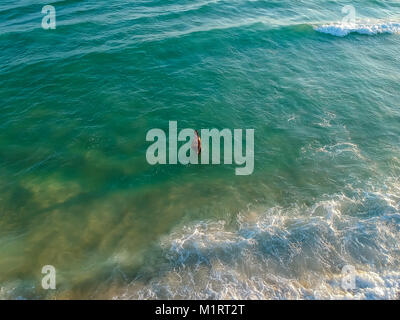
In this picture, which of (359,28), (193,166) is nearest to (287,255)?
(193,166)

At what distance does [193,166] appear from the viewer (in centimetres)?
1711

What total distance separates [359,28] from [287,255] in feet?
94.3

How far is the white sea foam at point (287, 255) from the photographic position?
11.7 meters

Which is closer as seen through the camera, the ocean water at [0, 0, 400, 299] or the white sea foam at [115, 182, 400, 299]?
the white sea foam at [115, 182, 400, 299]

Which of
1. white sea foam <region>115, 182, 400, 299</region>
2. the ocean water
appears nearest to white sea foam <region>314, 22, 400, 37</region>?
Answer: the ocean water

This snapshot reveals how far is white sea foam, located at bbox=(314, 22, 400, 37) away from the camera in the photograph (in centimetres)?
3055

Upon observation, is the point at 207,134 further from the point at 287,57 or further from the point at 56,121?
the point at 287,57

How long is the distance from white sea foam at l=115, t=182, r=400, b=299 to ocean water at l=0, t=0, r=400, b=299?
6 cm

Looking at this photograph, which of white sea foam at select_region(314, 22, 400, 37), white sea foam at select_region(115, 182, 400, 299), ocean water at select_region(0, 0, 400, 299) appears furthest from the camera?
white sea foam at select_region(314, 22, 400, 37)

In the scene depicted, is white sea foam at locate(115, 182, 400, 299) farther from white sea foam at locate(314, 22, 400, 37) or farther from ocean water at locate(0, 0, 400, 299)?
white sea foam at locate(314, 22, 400, 37)

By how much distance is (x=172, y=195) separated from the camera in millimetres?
15469

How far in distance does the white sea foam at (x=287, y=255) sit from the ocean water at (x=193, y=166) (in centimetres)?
6

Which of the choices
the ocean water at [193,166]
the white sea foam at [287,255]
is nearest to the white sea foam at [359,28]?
the ocean water at [193,166]
